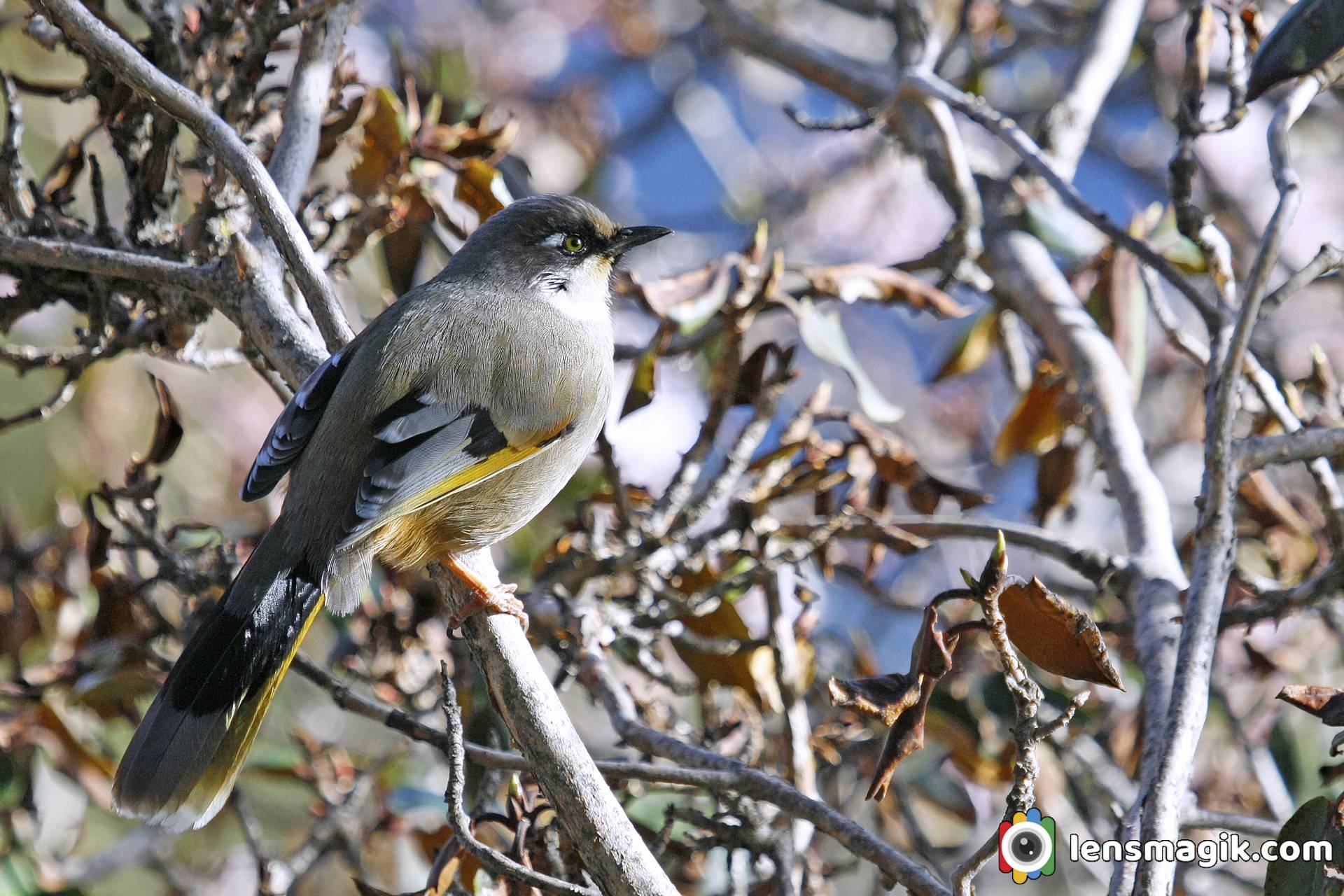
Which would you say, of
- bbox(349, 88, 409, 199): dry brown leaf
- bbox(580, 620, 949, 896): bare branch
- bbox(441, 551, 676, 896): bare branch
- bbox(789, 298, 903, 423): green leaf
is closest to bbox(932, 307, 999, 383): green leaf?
bbox(789, 298, 903, 423): green leaf

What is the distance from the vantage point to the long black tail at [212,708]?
2604mm

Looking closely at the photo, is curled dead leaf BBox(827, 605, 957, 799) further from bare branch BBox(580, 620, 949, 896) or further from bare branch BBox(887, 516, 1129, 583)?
bare branch BBox(887, 516, 1129, 583)

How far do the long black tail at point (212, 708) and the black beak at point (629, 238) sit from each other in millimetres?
1536

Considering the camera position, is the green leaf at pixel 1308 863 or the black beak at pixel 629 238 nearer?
the green leaf at pixel 1308 863

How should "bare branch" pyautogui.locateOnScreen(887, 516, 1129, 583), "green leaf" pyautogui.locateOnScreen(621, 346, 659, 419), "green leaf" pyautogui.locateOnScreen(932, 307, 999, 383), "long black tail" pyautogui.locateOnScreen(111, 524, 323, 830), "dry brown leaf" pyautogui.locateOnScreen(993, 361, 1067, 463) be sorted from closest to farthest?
"long black tail" pyautogui.locateOnScreen(111, 524, 323, 830)
"bare branch" pyautogui.locateOnScreen(887, 516, 1129, 583)
"green leaf" pyautogui.locateOnScreen(621, 346, 659, 419)
"dry brown leaf" pyautogui.locateOnScreen(993, 361, 1067, 463)
"green leaf" pyautogui.locateOnScreen(932, 307, 999, 383)

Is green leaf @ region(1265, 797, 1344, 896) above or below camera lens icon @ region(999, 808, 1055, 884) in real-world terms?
above

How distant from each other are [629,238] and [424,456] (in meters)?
1.28

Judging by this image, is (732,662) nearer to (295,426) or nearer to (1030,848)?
(1030,848)

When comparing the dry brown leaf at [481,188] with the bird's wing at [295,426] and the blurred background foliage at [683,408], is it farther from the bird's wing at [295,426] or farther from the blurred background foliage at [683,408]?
the bird's wing at [295,426]

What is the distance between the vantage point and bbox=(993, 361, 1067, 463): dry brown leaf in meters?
3.65

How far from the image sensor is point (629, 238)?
148 inches

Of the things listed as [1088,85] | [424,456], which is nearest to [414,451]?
[424,456]

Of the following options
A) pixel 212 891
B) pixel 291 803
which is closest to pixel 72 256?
pixel 212 891

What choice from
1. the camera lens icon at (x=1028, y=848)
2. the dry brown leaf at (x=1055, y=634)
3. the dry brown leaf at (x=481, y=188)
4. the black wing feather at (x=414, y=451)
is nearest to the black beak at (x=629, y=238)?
the dry brown leaf at (x=481, y=188)
